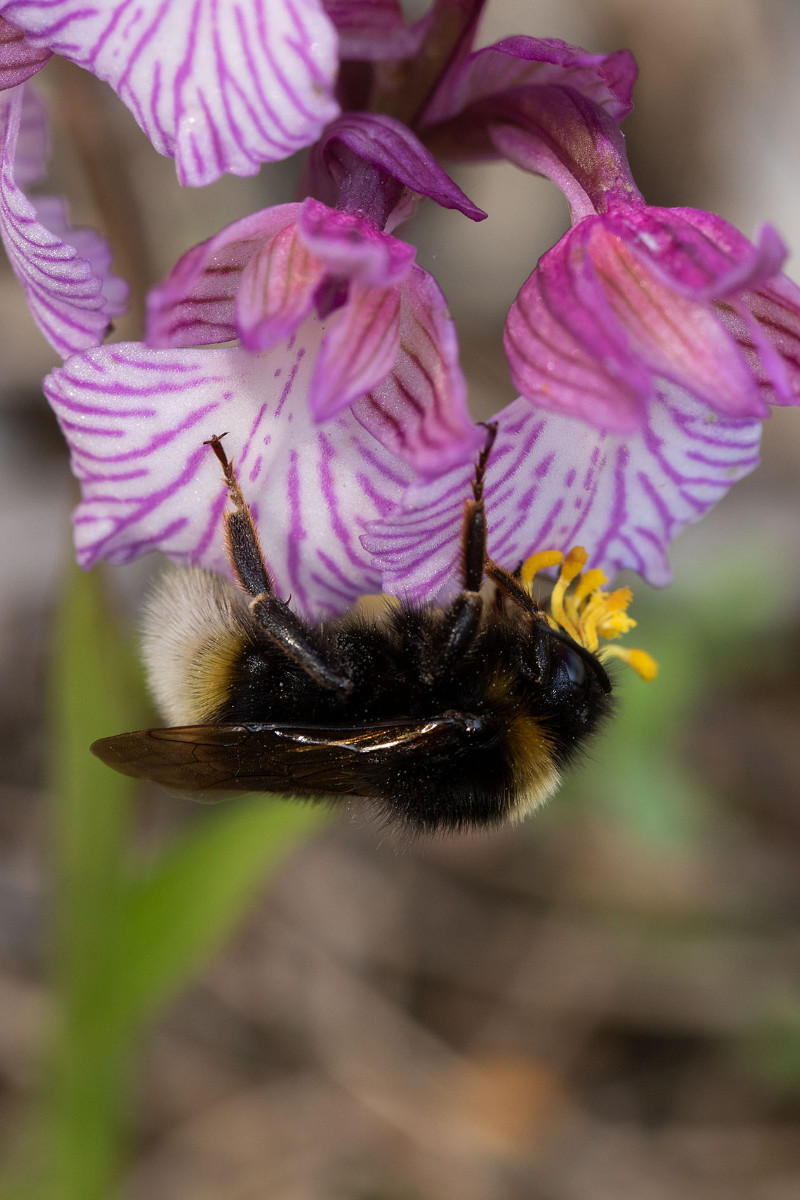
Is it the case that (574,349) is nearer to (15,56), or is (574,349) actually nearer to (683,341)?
(683,341)

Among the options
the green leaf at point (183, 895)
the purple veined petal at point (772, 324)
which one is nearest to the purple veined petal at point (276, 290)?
the purple veined petal at point (772, 324)

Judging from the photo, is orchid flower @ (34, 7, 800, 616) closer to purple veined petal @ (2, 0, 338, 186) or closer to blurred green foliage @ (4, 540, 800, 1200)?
purple veined petal @ (2, 0, 338, 186)

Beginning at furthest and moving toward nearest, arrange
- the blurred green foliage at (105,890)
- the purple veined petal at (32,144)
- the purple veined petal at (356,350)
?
the blurred green foliage at (105,890), the purple veined petal at (32,144), the purple veined petal at (356,350)

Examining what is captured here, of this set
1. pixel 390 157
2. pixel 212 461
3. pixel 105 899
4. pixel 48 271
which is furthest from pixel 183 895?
pixel 390 157

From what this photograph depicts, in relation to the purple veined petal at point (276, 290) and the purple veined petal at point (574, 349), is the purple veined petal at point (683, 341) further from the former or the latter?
the purple veined petal at point (276, 290)

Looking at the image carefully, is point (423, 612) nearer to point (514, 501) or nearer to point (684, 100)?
point (514, 501)

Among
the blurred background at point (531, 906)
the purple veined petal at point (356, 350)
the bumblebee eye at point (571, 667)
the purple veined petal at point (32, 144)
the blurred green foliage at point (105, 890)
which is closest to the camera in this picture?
the purple veined petal at point (356, 350)
